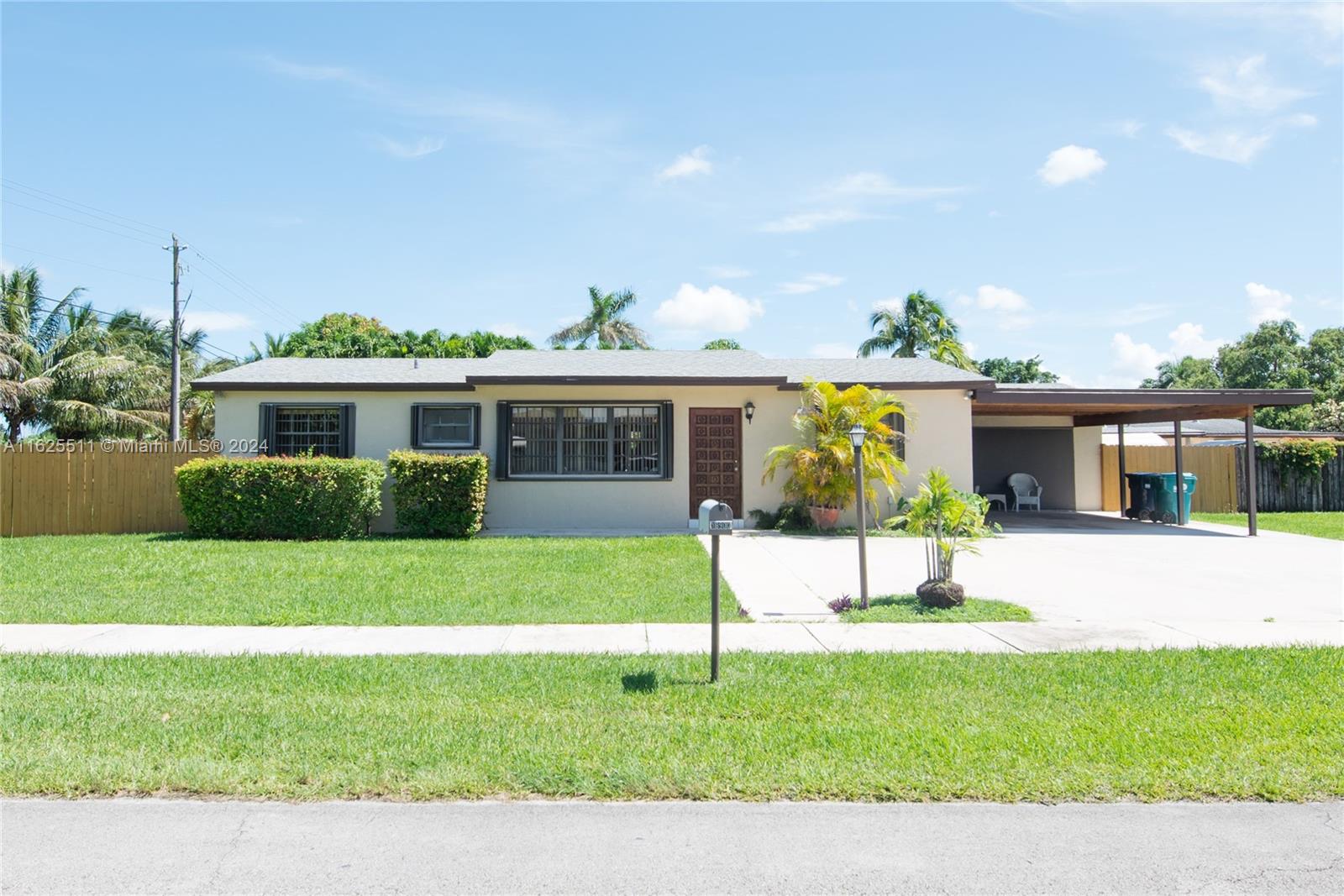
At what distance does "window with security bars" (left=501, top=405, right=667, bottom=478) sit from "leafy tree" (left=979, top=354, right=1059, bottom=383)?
3851 centimetres

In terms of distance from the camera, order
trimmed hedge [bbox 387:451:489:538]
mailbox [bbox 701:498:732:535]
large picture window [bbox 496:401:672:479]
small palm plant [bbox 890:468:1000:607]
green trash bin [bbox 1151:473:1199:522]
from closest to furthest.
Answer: mailbox [bbox 701:498:732:535] < small palm plant [bbox 890:468:1000:607] < trimmed hedge [bbox 387:451:489:538] < large picture window [bbox 496:401:672:479] < green trash bin [bbox 1151:473:1199:522]

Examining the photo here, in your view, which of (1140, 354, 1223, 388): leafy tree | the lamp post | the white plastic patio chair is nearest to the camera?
the lamp post

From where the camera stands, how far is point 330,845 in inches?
128

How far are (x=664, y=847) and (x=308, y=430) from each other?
14.2 m

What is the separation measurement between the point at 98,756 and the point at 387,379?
39.3ft

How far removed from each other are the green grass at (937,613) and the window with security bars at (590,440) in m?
7.95

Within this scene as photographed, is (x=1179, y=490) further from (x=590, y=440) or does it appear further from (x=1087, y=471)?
(x=590, y=440)

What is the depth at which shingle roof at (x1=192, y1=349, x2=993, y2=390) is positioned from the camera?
1504 centimetres

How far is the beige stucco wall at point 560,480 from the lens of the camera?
50.5 feet

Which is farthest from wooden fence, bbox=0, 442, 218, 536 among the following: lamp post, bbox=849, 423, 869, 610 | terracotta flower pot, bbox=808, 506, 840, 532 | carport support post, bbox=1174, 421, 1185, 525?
carport support post, bbox=1174, 421, 1185, 525

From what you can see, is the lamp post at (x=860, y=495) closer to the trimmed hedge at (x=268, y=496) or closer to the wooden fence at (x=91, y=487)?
the trimmed hedge at (x=268, y=496)

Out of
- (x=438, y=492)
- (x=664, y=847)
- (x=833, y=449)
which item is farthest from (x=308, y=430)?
(x=664, y=847)

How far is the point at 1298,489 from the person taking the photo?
21203 mm

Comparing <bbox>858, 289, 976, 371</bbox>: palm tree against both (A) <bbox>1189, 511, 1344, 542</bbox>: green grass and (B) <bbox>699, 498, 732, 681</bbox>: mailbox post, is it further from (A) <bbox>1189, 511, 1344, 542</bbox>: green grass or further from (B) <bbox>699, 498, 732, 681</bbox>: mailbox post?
(B) <bbox>699, 498, 732, 681</bbox>: mailbox post
